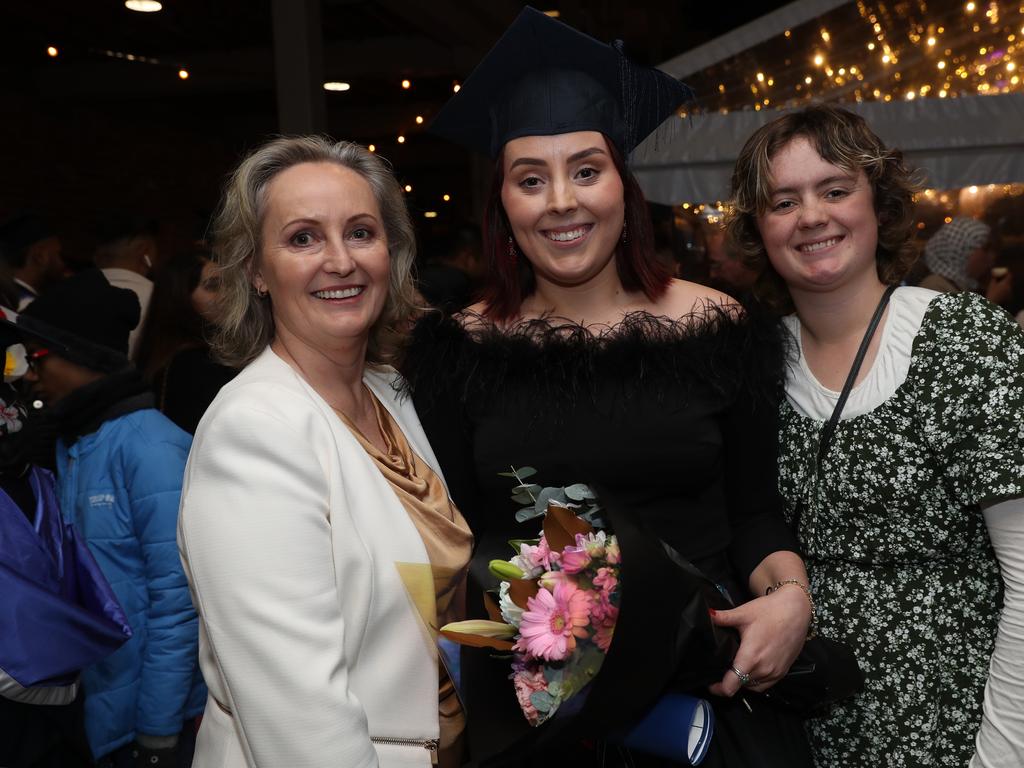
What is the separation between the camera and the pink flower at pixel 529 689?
138 cm

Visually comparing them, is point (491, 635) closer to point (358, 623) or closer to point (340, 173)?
point (358, 623)

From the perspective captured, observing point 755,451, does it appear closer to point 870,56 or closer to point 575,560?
point 575,560

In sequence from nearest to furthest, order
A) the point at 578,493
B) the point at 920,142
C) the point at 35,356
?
1. the point at 578,493
2. the point at 35,356
3. the point at 920,142

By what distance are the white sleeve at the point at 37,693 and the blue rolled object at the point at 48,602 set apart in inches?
0.7

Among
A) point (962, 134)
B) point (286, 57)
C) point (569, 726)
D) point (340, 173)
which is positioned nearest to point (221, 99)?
point (286, 57)

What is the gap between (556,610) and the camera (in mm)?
1354

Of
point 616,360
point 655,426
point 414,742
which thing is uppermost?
point 616,360

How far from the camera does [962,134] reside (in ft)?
13.9

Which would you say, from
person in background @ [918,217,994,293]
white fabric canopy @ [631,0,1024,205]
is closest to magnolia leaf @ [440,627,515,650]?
white fabric canopy @ [631,0,1024,205]

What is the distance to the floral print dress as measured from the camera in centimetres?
162

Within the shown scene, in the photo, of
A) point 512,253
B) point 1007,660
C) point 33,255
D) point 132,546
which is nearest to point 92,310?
point 132,546

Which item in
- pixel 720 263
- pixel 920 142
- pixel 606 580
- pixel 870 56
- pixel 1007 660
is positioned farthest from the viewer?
pixel 720 263

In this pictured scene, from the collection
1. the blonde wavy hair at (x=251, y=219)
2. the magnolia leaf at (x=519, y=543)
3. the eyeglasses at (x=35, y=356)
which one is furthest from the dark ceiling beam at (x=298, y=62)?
the magnolia leaf at (x=519, y=543)

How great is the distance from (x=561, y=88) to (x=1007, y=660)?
129 cm
